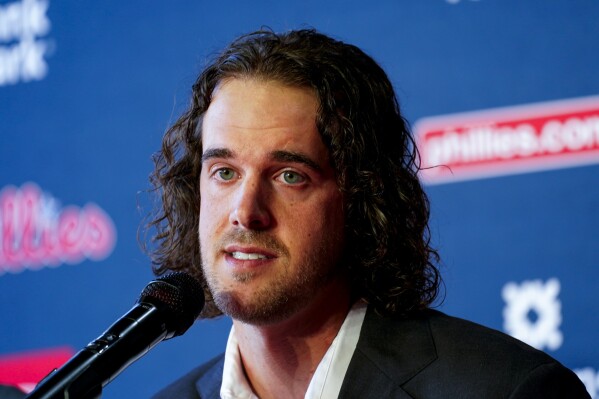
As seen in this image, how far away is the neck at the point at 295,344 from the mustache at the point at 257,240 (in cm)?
15

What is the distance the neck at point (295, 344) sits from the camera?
1965 millimetres

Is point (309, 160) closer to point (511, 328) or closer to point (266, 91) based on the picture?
point (266, 91)

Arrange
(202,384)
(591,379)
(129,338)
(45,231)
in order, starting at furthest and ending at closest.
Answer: (45,231), (591,379), (202,384), (129,338)

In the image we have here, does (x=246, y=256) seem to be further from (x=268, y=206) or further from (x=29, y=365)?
(x=29, y=365)

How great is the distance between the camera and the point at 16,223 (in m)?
3.19

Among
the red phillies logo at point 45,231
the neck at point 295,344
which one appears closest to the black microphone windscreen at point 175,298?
the neck at point 295,344

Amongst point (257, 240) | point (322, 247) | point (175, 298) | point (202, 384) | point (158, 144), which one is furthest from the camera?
point (158, 144)

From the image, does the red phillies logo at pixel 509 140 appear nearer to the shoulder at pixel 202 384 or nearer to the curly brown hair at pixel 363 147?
the curly brown hair at pixel 363 147

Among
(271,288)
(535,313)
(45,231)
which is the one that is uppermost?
(45,231)

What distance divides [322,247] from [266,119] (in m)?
0.28

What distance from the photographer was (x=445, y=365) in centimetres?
186

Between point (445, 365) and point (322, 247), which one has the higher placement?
point (322, 247)

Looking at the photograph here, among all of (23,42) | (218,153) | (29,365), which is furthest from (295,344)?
(23,42)

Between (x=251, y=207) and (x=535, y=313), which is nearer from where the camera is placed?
(x=251, y=207)
